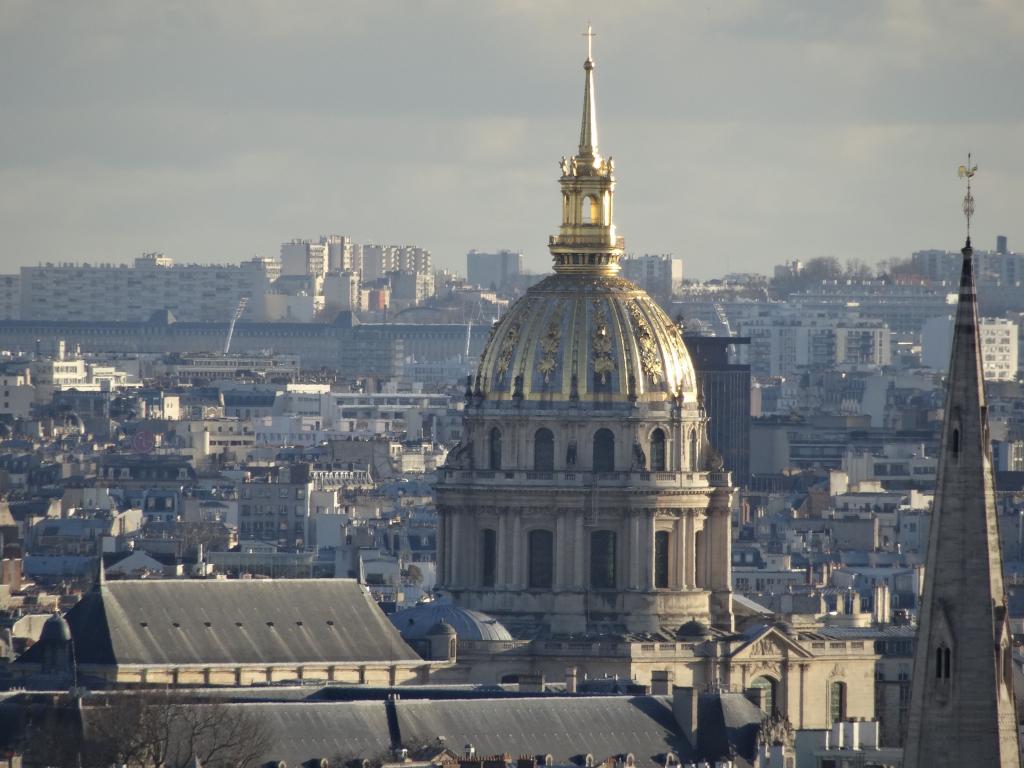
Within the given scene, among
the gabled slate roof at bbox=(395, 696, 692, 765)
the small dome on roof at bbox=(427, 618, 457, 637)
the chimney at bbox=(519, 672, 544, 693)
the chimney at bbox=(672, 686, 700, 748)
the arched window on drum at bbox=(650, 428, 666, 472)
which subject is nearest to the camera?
the gabled slate roof at bbox=(395, 696, 692, 765)

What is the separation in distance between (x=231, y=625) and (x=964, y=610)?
57755 millimetres

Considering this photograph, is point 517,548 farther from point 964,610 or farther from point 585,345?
point 964,610

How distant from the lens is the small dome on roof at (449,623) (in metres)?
116

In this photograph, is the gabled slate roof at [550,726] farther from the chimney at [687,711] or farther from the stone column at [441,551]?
the stone column at [441,551]

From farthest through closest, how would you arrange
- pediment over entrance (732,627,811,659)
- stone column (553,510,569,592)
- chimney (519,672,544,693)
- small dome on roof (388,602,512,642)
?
stone column (553,510,569,592) → pediment over entrance (732,627,811,659) → small dome on roof (388,602,512,642) → chimney (519,672,544,693)

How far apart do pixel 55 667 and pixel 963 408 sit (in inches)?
2194

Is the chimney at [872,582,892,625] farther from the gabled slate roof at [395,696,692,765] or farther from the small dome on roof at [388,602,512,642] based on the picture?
the gabled slate roof at [395,696,692,765]

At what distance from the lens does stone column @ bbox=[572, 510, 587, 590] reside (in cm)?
12144

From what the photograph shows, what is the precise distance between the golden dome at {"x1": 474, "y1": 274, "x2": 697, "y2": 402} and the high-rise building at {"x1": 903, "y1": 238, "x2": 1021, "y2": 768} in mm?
65621

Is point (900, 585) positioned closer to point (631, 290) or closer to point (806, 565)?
point (806, 565)

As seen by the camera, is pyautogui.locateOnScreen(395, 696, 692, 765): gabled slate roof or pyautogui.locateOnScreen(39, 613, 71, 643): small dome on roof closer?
pyautogui.locateOnScreen(395, 696, 692, 765): gabled slate roof

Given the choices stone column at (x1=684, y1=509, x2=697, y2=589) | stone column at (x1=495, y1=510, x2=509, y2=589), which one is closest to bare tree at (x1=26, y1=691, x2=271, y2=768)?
stone column at (x1=495, y1=510, x2=509, y2=589)

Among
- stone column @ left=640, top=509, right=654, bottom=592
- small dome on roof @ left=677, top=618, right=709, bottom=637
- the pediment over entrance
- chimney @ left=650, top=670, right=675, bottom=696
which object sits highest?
stone column @ left=640, top=509, right=654, bottom=592

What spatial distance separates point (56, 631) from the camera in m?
110
